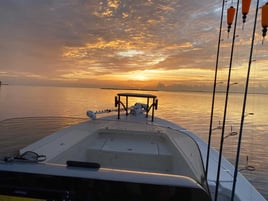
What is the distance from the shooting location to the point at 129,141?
13.2ft

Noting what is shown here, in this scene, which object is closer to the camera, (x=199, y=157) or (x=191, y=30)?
(x=199, y=157)

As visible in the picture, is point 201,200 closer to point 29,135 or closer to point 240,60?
point 240,60


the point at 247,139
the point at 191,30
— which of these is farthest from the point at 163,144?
the point at 247,139

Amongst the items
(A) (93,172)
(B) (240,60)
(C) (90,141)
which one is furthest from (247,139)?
(A) (93,172)

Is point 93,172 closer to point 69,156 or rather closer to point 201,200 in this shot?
point 201,200

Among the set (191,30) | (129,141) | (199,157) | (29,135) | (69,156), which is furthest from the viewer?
(191,30)

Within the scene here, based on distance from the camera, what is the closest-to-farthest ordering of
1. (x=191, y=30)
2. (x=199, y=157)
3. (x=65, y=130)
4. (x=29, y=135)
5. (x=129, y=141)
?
(x=199, y=157)
(x=65, y=130)
(x=129, y=141)
(x=29, y=135)
(x=191, y=30)

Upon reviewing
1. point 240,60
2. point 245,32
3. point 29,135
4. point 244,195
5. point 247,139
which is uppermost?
point 245,32

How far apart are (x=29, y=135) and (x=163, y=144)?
273 centimetres

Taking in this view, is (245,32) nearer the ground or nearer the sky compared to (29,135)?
nearer the sky

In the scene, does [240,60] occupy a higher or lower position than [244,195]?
higher

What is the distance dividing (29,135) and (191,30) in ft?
26.3

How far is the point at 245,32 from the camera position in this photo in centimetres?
367

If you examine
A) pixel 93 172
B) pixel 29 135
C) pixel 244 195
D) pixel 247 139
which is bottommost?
pixel 247 139
